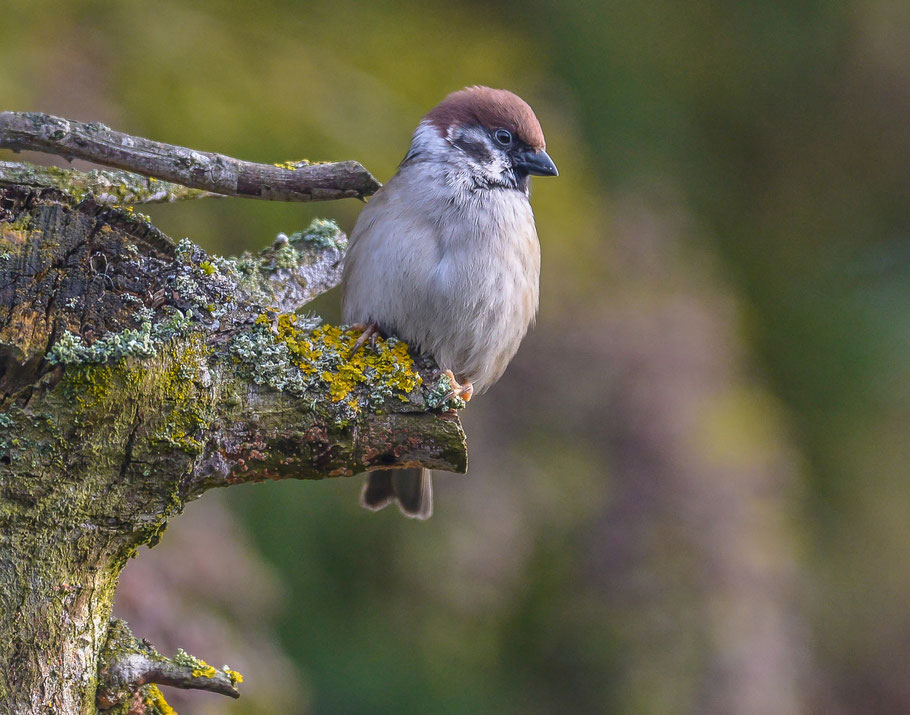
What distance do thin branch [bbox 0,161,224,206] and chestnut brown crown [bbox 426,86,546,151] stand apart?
0.99 m

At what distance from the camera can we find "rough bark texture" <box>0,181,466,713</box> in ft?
4.40

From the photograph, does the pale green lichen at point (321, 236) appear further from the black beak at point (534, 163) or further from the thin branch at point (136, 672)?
the thin branch at point (136, 672)

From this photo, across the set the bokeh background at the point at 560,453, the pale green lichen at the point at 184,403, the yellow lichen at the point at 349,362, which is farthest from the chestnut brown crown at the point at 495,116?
the pale green lichen at the point at 184,403

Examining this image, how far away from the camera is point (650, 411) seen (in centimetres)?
320

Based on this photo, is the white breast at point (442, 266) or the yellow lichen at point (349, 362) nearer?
the yellow lichen at point (349, 362)

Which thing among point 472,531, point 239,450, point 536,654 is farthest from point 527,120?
point 536,654

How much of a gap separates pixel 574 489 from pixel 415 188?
4.32 feet

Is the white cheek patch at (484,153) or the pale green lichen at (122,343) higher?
the white cheek patch at (484,153)

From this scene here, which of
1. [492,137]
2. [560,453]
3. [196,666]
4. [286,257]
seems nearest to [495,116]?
[492,137]

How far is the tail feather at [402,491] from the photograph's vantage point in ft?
8.27

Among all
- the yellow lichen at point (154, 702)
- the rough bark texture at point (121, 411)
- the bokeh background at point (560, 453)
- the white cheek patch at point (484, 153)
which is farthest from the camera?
the bokeh background at point (560, 453)

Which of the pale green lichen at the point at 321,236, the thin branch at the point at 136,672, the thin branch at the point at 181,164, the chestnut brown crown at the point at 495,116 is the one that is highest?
the chestnut brown crown at the point at 495,116

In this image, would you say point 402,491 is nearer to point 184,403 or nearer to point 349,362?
point 349,362

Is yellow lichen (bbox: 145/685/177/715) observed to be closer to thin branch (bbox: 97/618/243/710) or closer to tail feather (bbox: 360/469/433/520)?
thin branch (bbox: 97/618/243/710)
